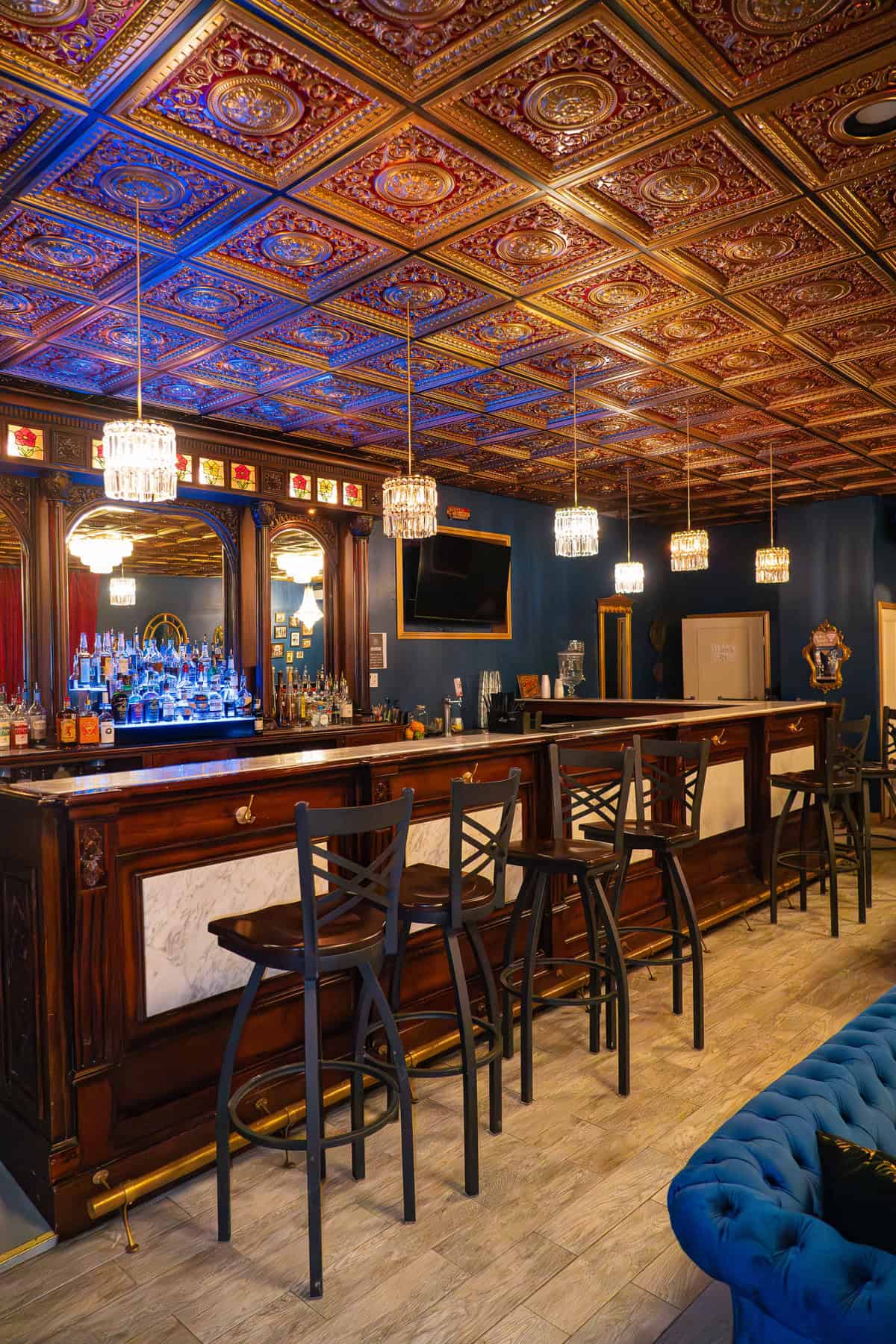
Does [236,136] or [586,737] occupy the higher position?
[236,136]

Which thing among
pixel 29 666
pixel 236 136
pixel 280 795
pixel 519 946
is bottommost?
pixel 519 946

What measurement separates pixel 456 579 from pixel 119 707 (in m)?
3.54

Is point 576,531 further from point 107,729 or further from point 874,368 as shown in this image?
point 107,729

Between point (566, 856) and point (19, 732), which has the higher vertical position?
point (19, 732)

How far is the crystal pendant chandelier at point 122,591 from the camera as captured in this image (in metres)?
11.0

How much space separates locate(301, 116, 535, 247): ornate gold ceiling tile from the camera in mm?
2906

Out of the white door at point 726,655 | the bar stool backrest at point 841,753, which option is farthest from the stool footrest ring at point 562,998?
the white door at point 726,655

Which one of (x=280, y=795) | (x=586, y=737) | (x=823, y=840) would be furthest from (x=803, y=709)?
(x=280, y=795)

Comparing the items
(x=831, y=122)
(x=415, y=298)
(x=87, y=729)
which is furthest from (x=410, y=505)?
(x=87, y=729)

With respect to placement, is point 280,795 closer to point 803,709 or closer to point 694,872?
point 694,872

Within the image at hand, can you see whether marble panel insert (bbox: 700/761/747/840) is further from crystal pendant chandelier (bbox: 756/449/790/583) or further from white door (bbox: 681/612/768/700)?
white door (bbox: 681/612/768/700)

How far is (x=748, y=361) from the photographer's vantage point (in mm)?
5180

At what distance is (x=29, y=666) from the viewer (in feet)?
17.1

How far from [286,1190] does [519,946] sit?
5.20ft
